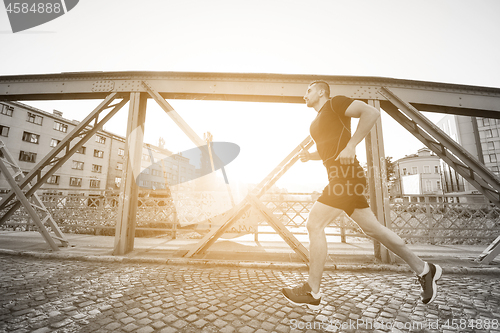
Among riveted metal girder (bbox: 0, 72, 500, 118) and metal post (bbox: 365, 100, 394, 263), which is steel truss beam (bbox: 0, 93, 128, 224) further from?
metal post (bbox: 365, 100, 394, 263)

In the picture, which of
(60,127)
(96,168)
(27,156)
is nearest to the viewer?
(27,156)

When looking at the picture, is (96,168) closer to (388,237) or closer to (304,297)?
(304,297)

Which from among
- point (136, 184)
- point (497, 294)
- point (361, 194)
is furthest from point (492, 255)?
point (136, 184)

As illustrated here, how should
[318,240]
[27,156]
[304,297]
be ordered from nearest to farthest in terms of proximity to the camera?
[304,297], [318,240], [27,156]

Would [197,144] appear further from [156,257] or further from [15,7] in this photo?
[15,7]

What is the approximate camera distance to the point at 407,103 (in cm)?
455

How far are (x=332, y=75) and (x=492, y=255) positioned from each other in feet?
16.2

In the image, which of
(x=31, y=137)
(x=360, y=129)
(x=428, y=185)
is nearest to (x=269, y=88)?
(x=360, y=129)

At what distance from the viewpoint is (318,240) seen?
239cm

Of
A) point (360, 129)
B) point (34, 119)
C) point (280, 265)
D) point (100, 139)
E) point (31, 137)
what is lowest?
point (280, 265)

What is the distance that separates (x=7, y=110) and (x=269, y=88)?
1567 inches

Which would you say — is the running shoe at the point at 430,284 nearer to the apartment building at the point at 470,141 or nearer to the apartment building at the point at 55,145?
the apartment building at the point at 55,145

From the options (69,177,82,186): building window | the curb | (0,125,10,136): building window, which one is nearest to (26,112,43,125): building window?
(0,125,10,136): building window

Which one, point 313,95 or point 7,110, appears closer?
point 313,95
